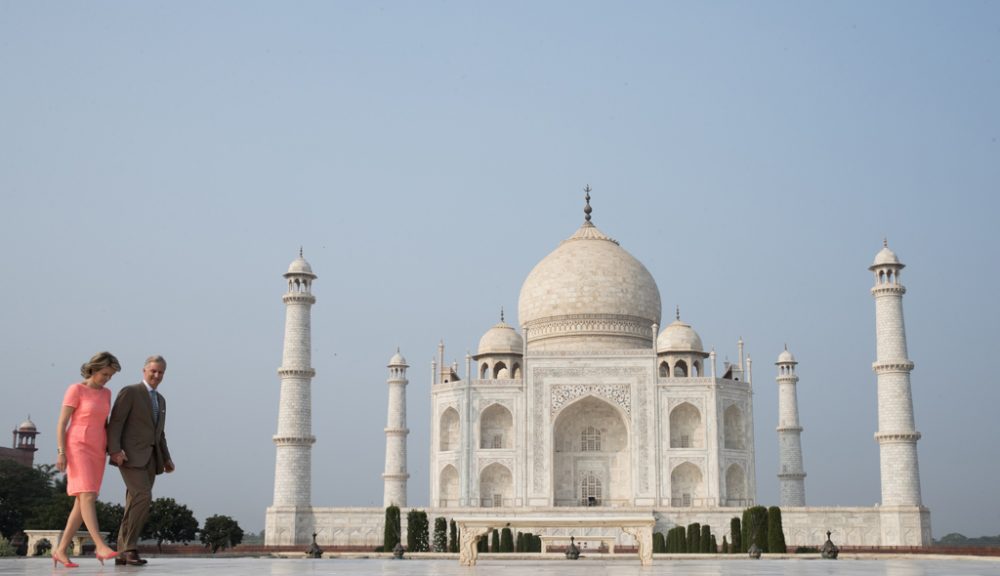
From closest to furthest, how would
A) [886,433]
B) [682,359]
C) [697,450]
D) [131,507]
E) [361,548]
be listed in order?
[131,507], [361,548], [886,433], [697,450], [682,359]

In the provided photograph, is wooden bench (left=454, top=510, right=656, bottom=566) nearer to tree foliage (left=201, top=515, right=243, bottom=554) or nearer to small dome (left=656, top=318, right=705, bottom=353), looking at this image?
tree foliage (left=201, top=515, right=243, bottom=554)

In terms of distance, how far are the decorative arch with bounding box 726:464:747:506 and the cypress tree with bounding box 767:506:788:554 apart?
9655 mm

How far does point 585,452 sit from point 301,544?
30.4ft

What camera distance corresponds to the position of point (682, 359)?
123 ft

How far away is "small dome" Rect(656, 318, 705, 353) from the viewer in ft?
122

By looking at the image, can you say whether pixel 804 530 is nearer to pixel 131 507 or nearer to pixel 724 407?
pixel 724 407

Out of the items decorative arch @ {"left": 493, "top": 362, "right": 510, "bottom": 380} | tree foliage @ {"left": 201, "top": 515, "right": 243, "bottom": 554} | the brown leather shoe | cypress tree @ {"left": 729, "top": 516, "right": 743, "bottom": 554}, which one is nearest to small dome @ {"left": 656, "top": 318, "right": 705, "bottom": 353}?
decorative arch @ {"left": 493, "top": 362, "right": 510, "bottom": 380}

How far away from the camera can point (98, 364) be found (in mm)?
7996

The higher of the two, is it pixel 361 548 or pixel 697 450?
pixel 697 450

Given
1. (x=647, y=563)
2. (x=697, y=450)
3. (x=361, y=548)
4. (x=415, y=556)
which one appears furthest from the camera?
(x=697, y=450)

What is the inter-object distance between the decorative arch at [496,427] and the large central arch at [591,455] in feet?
4.80

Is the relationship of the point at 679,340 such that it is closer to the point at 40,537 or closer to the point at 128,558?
the point at 40,537

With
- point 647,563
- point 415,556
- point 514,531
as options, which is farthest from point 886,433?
point 647,563

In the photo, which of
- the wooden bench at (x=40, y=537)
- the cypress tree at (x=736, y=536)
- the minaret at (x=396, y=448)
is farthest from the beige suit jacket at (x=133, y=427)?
the minaret at (x=396, y=448)
